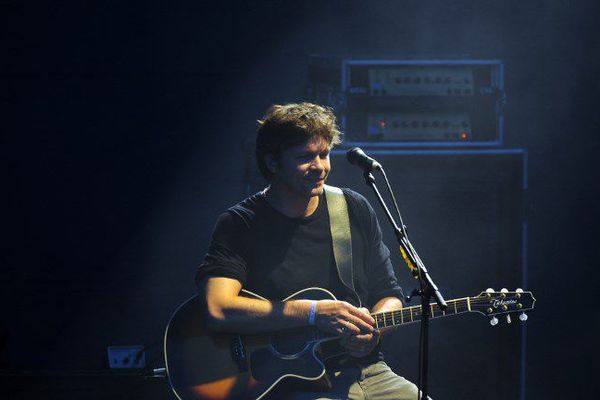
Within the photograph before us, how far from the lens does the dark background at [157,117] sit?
15.1 feet

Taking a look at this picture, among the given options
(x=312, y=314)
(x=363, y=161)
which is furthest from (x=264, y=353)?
(x=363, y=161)

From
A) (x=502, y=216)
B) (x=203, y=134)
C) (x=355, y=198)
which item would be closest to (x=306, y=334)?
(x=355, y=198)

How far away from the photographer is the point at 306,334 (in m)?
2.75

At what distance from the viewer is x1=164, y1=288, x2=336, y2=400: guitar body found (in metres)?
2.69

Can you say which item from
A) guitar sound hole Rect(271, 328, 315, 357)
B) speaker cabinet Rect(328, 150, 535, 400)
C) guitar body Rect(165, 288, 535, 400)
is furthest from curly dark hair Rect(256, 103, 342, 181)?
speaker cabinet Rect(328, 150, 535, 400)

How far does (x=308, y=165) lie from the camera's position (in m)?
2.85

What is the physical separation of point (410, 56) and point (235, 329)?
191 cm

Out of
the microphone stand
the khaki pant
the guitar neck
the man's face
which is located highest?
the man's face

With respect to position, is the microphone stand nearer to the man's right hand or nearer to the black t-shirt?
the man's right hand

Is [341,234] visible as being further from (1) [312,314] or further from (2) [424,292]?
(2) [424,292]

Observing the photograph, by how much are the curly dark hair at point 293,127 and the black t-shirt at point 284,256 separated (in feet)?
0.76

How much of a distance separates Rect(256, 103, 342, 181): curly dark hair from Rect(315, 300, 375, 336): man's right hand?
0.63 m

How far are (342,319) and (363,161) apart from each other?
1.89 ft

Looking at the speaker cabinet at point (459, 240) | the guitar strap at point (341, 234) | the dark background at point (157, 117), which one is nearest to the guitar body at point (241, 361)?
the guitar strap at point (341, 234)
